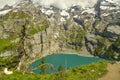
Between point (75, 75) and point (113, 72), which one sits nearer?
point (75, 75)

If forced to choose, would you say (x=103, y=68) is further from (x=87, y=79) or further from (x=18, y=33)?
(x=18, y=33)

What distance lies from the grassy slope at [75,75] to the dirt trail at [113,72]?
610mm

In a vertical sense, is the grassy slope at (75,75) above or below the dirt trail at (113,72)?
above

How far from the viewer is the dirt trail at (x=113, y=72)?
37.8m

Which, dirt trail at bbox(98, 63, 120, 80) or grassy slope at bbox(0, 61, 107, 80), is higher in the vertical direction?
grassy slope at bbox(0, 61, 107, 80)

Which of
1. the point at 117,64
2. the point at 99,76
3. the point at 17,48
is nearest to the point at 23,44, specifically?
the point at 17,48

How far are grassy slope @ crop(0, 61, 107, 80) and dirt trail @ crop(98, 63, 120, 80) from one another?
2.00ft

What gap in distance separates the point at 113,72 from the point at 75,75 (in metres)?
6.07

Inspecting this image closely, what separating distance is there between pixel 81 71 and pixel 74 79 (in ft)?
11.8

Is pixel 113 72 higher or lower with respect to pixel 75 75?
lower

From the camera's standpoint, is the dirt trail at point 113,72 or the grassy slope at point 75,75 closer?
the grassy slope at point 75,75

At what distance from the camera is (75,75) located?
1435 inches

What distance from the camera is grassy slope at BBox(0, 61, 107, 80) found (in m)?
32.5

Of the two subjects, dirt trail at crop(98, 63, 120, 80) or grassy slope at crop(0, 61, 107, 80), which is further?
dirt trail at crop(98, 63, 120, 80)
